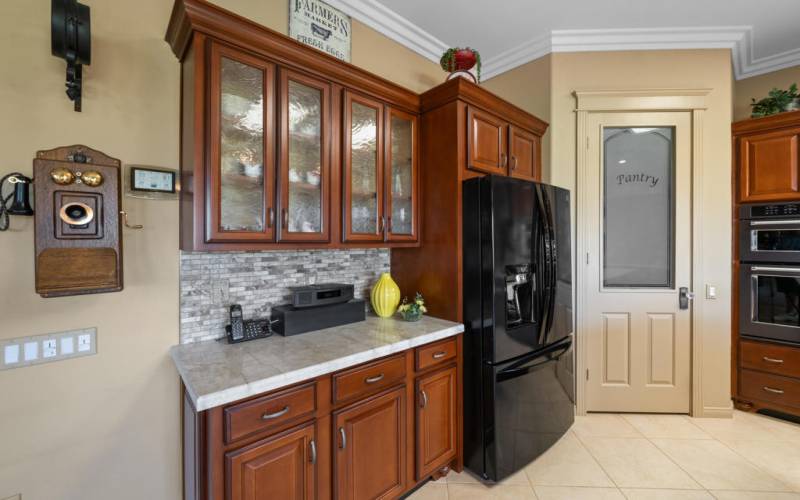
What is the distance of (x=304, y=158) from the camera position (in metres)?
1.74

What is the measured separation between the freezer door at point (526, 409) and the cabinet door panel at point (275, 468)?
1.04 metres

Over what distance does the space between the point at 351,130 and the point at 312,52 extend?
41 cm

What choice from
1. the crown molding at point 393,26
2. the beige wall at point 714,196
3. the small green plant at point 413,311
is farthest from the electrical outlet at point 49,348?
the beige wall at point 714,196

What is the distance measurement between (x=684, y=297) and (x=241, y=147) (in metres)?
3.33

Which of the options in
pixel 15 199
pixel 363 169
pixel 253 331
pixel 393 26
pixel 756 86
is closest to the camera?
pixel 15 199

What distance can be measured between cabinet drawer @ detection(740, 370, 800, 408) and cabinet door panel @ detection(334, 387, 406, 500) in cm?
302

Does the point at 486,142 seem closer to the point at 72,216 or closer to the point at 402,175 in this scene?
the point at 402,175

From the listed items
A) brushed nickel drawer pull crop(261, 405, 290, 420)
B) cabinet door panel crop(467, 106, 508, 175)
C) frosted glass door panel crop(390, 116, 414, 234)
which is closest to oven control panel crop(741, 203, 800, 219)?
cabinet door panel crop(467, 106, 508, 175)

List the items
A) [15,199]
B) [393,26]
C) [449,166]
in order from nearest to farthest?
[15,199], [449,166], [393,26]

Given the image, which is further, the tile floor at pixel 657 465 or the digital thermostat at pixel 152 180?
the tile floor at pixel 657 465

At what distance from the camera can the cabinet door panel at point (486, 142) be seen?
2.12m

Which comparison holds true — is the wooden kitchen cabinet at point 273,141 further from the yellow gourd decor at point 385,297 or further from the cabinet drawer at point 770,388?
the cabinet drawer at point 770,388

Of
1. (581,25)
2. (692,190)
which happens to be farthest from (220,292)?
(692,190)

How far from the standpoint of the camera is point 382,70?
8.21 ft
